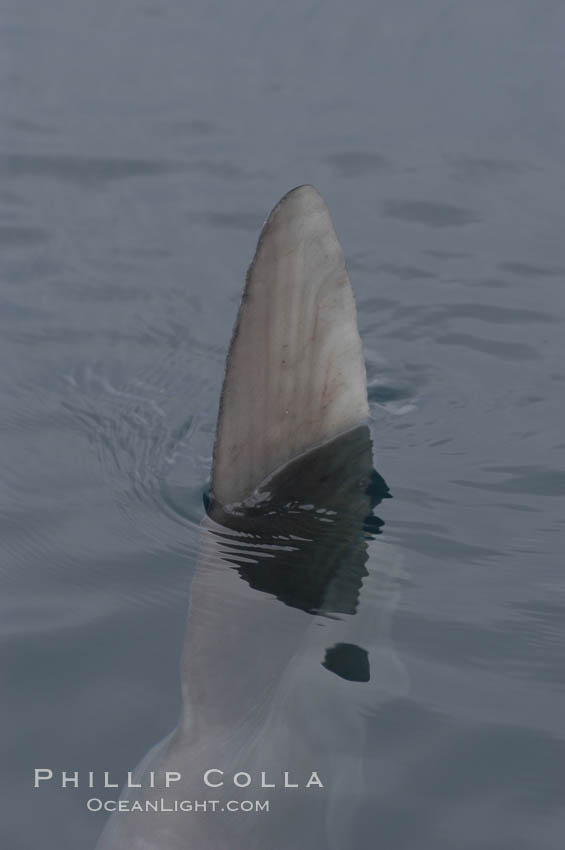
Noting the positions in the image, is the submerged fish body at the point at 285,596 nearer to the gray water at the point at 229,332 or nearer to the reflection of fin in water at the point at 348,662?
the reflection of fin in water at the point at 348,662

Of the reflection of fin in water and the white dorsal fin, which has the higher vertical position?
the white dorsal fin

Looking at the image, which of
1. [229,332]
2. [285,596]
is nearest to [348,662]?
[285,596]

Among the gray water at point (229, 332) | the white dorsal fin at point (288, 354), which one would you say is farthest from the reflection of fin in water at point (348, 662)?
the white dorsal fin at point (288, 354)

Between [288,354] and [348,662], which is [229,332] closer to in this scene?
[288,354]

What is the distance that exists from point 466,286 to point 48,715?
3.22 m

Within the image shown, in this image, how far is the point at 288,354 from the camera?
3186mm

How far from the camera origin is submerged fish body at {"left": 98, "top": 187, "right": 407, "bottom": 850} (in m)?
2.59

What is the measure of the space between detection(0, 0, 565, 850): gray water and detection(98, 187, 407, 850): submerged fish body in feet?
0.36

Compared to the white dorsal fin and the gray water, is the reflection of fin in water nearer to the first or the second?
the gray water

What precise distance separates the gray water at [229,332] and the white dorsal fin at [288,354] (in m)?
0.47

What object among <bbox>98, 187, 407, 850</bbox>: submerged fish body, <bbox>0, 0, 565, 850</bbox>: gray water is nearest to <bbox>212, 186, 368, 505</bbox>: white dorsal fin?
<bbox>98, 187, 407, 850</bbox>: submerged fish body

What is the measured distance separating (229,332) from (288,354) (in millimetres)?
2146

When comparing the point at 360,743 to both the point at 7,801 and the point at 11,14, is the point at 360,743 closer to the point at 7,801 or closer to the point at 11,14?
the point at 7,801

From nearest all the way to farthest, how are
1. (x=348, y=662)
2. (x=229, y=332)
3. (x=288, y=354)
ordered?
(x=348, y=662), (x=288, y=354), (x=229, y=332)
